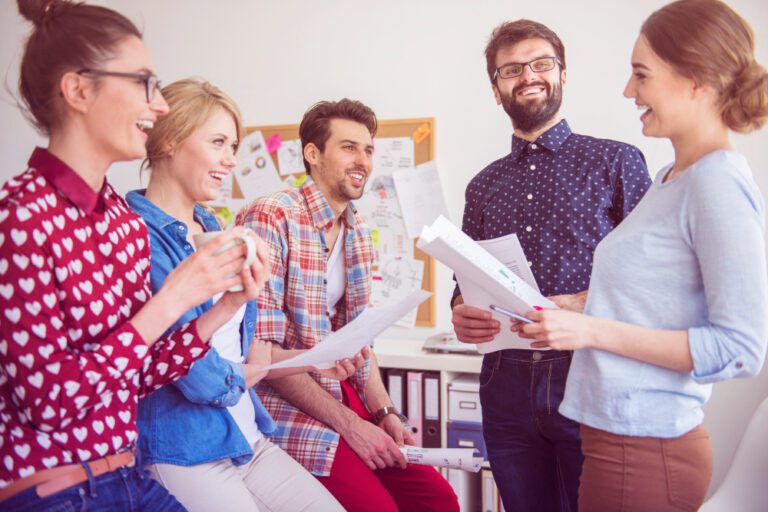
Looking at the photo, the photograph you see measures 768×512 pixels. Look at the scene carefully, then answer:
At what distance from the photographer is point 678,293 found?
1092 millimetres

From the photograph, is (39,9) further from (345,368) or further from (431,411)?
(431,411)

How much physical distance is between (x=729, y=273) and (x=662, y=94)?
327 millimetres

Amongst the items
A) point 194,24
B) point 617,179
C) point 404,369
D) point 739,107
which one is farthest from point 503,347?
point 194,24

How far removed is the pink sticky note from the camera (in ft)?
10.9

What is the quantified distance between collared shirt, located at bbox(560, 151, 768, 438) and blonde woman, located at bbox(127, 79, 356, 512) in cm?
68

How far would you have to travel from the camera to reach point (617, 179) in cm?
169

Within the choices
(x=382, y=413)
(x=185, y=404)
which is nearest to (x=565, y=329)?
(x=185, y=404)

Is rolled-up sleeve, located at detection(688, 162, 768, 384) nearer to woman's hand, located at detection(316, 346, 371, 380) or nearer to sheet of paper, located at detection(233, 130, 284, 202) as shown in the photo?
woman's hand, located at detection(316, 346, 371, 380)

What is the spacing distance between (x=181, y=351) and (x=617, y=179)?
3.66ft

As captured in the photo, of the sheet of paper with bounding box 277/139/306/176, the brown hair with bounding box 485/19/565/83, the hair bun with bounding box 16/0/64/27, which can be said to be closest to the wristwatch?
the brown hair with bounding box 485/19/565/83

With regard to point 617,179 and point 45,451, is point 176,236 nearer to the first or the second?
point 45,451

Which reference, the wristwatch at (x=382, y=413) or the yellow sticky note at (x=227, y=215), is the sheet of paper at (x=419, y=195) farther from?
the wristwatch at (x=382, y=413)

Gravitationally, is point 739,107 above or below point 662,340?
above

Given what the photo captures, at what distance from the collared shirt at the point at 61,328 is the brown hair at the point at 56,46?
9 cm
